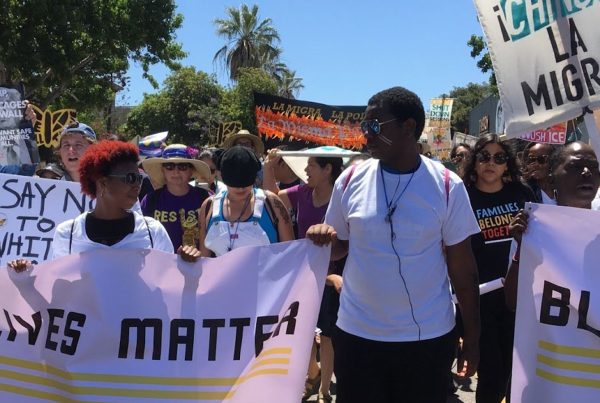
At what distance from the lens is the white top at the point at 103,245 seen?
3.16 metres

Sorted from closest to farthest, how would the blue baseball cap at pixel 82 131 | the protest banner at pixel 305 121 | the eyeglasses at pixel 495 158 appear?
the eyeglasses at pixel 495 158 → the blue baseball cap at pixel 82 131 → the protest banner at pixel 305 121

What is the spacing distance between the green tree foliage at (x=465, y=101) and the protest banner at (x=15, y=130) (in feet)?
197

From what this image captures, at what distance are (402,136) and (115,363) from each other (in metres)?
1.64

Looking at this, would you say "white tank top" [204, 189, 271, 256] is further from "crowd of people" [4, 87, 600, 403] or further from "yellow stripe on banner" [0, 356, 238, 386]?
"yellow stripe on banner" [0, 356, 238, 386]

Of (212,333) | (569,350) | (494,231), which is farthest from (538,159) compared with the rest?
(212,333)

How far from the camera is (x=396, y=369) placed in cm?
285

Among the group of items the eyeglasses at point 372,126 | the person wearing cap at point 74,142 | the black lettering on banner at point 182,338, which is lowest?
the black lettering on banner at point 182,338

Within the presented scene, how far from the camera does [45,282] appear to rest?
10.3 ft

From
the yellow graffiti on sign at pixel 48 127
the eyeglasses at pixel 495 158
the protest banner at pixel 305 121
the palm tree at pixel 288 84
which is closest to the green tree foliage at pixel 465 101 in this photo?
the palm tree at pixel 288 84

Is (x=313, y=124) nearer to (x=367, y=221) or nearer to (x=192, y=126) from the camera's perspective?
(x=367, y=221)

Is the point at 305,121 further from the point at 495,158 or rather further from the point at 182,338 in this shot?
the point at 182,338

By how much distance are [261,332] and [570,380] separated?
1349 mm

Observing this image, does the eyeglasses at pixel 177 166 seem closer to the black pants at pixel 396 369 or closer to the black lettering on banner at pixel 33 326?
the black lettering on banner at pixel 33 326

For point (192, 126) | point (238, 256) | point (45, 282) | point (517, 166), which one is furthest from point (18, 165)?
point (192, 126)
